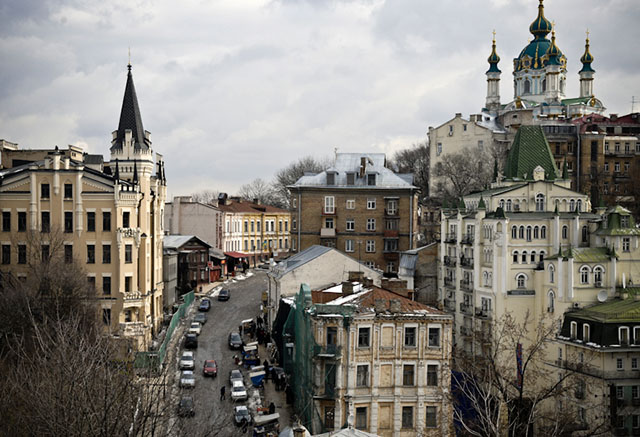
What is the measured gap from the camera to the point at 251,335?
201 ft

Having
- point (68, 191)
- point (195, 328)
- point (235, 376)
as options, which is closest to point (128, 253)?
point (68, 191)

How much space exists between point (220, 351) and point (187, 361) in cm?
531

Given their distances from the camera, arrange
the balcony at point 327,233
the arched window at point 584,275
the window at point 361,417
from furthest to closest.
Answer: the balcony at point 327,233 < the arched window at point 584,275 < the window at point 361,417

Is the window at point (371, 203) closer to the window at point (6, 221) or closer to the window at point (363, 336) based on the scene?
the window at point (6, 221)

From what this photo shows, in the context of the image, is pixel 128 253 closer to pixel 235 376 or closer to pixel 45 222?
pixel 45 222

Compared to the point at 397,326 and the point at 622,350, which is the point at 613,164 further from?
the point at 397,326

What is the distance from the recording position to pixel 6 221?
55.8 meters

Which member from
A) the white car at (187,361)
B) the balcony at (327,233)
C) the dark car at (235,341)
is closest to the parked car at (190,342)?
the dark car at (235,341)

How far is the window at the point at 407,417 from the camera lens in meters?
37.7

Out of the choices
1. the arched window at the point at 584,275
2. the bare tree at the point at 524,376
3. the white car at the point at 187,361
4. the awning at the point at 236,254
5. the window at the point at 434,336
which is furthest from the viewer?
the awning at the point at 236,254

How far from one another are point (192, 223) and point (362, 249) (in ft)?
97.8

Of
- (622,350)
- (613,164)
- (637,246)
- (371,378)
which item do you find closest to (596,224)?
(637,246)

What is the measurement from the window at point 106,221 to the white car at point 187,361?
Result: 421 inches

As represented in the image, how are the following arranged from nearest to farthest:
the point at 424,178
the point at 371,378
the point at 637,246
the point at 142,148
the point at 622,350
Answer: the point at 371,378
the point at 622,350
the point at 637,246
the point at 142,148
the point at 424,178
